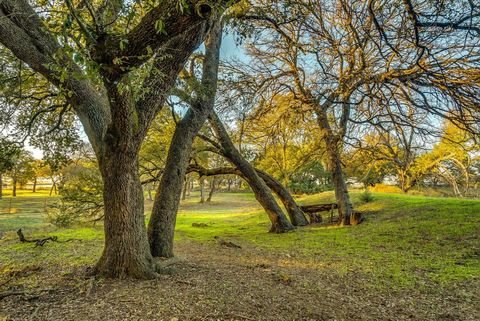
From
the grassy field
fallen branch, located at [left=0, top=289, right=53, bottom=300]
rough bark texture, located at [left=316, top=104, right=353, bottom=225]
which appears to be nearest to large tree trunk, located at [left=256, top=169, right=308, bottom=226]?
the grassy field

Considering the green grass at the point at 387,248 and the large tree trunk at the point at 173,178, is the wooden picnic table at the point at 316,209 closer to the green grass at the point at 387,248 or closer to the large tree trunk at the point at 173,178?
the green grass at the point at 387,248

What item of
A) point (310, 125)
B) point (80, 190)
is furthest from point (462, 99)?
point (80, 190)

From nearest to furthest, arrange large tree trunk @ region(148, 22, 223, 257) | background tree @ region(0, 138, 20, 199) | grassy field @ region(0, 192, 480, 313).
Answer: grassy field @ region(0, 192, 480, 313)
background tree @ region(0, 138, 20, 199)
large tree trunk @ region(148, 22, 223, 257)

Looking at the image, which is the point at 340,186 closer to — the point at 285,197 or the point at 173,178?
the point at 285,197

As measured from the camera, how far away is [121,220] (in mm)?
4789

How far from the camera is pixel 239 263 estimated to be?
22.0 feet

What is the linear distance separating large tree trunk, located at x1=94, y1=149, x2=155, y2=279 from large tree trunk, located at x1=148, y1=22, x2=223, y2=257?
1729 mm

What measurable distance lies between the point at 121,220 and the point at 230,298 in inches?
82.2

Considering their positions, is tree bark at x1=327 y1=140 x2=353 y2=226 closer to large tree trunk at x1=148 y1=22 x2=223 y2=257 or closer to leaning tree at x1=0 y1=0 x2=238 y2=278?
large tree trunk at x1=148 y1=22 x2=223 y2=257

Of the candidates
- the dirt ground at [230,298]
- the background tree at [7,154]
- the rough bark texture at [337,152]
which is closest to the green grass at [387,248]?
the dirt ground at [230,298]

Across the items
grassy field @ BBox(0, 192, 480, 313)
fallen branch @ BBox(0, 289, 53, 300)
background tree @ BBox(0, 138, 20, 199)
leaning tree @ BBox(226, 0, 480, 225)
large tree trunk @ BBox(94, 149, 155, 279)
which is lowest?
grassy field @ BBox(0, 192, 480, 313)

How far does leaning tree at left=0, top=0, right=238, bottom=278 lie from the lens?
3.05 m

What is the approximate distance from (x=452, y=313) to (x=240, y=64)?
8.98 meters

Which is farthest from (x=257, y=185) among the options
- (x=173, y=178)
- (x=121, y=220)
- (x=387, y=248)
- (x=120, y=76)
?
(x=120, y=76)
